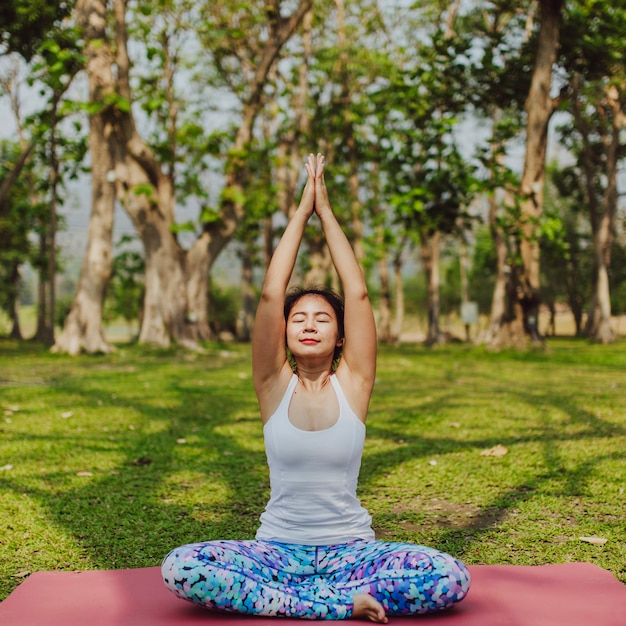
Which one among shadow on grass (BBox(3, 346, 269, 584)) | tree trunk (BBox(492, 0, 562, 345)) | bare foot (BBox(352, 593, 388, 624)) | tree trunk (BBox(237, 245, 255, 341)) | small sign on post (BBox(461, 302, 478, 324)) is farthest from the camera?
small sign on post (BBox(461, 302, 478, 324))

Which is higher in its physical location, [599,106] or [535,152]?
[599,106]

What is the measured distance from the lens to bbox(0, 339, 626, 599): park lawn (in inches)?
145

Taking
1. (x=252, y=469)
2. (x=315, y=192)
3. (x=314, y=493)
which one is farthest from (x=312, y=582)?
(x=252, y=469)

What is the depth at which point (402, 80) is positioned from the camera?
1525 cm

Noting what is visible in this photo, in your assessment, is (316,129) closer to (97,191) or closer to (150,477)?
(97,191)

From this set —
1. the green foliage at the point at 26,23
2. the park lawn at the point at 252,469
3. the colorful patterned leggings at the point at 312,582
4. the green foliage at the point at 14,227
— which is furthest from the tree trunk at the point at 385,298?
the colorful patterned leggings at the point at 312,582

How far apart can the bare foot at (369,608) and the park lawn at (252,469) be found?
0.94 metres

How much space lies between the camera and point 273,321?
2898mm

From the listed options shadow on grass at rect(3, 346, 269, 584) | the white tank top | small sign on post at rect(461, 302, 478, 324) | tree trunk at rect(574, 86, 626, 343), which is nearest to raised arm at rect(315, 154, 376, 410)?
the white tank top

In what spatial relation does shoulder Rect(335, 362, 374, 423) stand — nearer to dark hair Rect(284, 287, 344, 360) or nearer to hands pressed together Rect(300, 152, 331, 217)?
dark hair Rect(284, 287, 344, 360)


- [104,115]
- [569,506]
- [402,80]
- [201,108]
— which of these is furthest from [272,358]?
[201,108]

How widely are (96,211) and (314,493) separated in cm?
1223

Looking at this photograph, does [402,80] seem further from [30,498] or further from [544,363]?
[30,498]

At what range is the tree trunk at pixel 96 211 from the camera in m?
13.4
